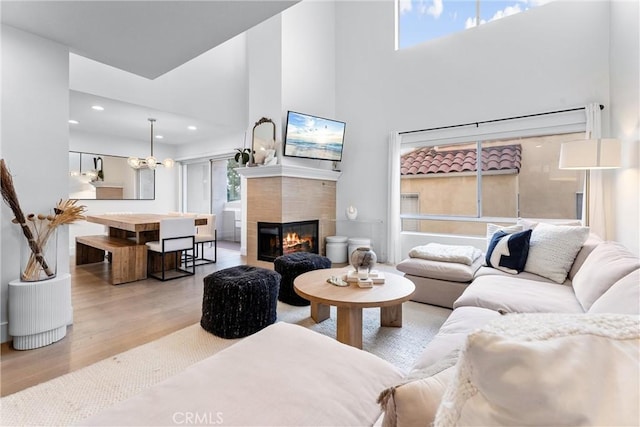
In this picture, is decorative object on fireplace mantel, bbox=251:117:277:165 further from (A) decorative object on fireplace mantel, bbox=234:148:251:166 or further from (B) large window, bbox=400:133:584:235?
(B) large window, bbox=400:133:584:235

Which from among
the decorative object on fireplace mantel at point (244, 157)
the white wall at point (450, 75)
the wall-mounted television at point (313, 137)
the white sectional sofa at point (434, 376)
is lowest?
the white sectional sofa at point (434, 376)

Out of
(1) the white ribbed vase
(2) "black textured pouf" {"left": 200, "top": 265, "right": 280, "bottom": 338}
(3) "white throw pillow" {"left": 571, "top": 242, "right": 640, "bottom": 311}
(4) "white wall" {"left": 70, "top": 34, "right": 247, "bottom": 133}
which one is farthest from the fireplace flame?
(3) "white throw pillow" {"left": 571, "top": 242, "right": 640, "bottom": 311}

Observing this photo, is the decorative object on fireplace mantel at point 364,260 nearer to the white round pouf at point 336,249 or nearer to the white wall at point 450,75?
the white round pouf at point 336,249

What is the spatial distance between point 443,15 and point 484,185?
2750 mm

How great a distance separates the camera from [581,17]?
3658mm

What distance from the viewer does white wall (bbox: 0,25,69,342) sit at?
2250 millimetres

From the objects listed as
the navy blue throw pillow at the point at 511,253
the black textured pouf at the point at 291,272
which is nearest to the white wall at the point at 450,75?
the navy blue throw pillow at the point at 511,253

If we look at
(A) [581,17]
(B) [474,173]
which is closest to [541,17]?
(A) [581,17]

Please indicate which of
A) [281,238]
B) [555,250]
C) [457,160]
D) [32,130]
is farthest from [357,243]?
[32,130]

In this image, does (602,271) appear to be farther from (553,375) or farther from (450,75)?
(450,75)

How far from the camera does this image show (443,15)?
4734mm

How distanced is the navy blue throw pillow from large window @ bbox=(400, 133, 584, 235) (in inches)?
69.7

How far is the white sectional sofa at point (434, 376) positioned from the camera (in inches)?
14.7

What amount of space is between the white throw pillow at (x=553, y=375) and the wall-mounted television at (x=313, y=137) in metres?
4.44
